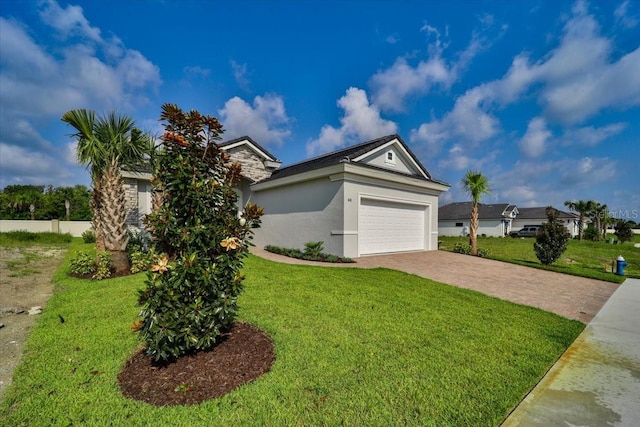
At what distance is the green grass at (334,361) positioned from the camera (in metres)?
2.70

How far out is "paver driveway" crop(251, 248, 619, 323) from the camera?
267 inches

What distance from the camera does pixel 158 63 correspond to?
11.3 m

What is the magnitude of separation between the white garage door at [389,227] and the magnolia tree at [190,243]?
8.81 m

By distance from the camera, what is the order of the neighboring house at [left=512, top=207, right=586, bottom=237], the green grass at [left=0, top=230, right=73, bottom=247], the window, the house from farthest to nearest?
the neighboring house at [left=512, top=207, right=586, bottom=237], the green grass at [left=0, top=230, right=73, bottom=247], the window, the house

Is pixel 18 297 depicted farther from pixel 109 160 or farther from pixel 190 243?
pixel 190 243

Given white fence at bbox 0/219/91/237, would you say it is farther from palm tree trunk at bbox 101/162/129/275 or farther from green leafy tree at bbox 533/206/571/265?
green leafy tree at bbox 533/206/571/265

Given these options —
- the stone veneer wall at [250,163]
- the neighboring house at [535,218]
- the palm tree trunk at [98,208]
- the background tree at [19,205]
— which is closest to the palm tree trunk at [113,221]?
the palm tree trunk at [98,208]

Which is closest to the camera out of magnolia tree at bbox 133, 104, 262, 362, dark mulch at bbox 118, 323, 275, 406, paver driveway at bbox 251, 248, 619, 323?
dark mulch at bbox 118, 323, 275, 406

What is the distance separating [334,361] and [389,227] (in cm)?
1033

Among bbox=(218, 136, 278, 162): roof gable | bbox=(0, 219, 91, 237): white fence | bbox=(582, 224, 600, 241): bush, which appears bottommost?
bbox=(582, 224, 600, 241): bush

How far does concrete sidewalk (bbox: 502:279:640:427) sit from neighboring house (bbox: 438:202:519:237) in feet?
128

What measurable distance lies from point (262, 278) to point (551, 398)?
6.23m

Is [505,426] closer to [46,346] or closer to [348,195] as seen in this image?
[46,346]

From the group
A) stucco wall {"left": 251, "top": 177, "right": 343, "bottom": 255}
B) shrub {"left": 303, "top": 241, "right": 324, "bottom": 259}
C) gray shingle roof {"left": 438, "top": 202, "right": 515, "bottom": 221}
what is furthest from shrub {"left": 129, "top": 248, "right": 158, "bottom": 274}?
gray shingle roof {"left": 438, "top": 202, "right": 515, "bottom": 221}
